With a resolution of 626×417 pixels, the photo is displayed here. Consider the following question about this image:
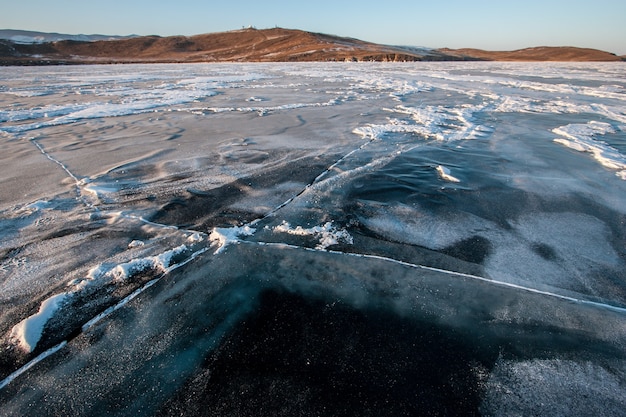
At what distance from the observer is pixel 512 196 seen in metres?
2.87

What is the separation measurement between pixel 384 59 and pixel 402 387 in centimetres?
4418

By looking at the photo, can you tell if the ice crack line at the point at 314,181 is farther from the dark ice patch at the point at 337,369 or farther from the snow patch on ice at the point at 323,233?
the dark ice patch at the point at 337,369

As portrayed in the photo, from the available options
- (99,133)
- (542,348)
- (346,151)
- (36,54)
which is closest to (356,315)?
(542,348)

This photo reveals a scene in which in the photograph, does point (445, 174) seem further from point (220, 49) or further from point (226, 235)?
point (220, 49)

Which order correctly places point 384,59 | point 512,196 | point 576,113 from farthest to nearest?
1. point 384,59
2. point 576,113
3. point 512,196

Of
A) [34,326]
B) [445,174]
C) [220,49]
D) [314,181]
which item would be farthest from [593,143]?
[220,49]

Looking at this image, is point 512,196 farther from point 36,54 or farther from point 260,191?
point 36,54

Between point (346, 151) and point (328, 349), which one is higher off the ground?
point (346, 151)

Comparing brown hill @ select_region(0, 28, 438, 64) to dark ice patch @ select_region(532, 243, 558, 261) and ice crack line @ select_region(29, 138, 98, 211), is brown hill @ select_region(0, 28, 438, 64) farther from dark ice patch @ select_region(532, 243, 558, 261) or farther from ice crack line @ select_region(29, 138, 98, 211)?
dark ice patch @ select_region(532, 243, 558, 261)

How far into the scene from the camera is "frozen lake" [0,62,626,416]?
1216 mm

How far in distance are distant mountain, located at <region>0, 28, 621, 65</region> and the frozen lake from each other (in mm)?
40881

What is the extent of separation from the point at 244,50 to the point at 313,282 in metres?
67.5

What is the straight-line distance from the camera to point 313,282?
177 cm

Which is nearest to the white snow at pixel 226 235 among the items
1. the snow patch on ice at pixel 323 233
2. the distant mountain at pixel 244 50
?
the snow patch on ice at pixel 323 233
